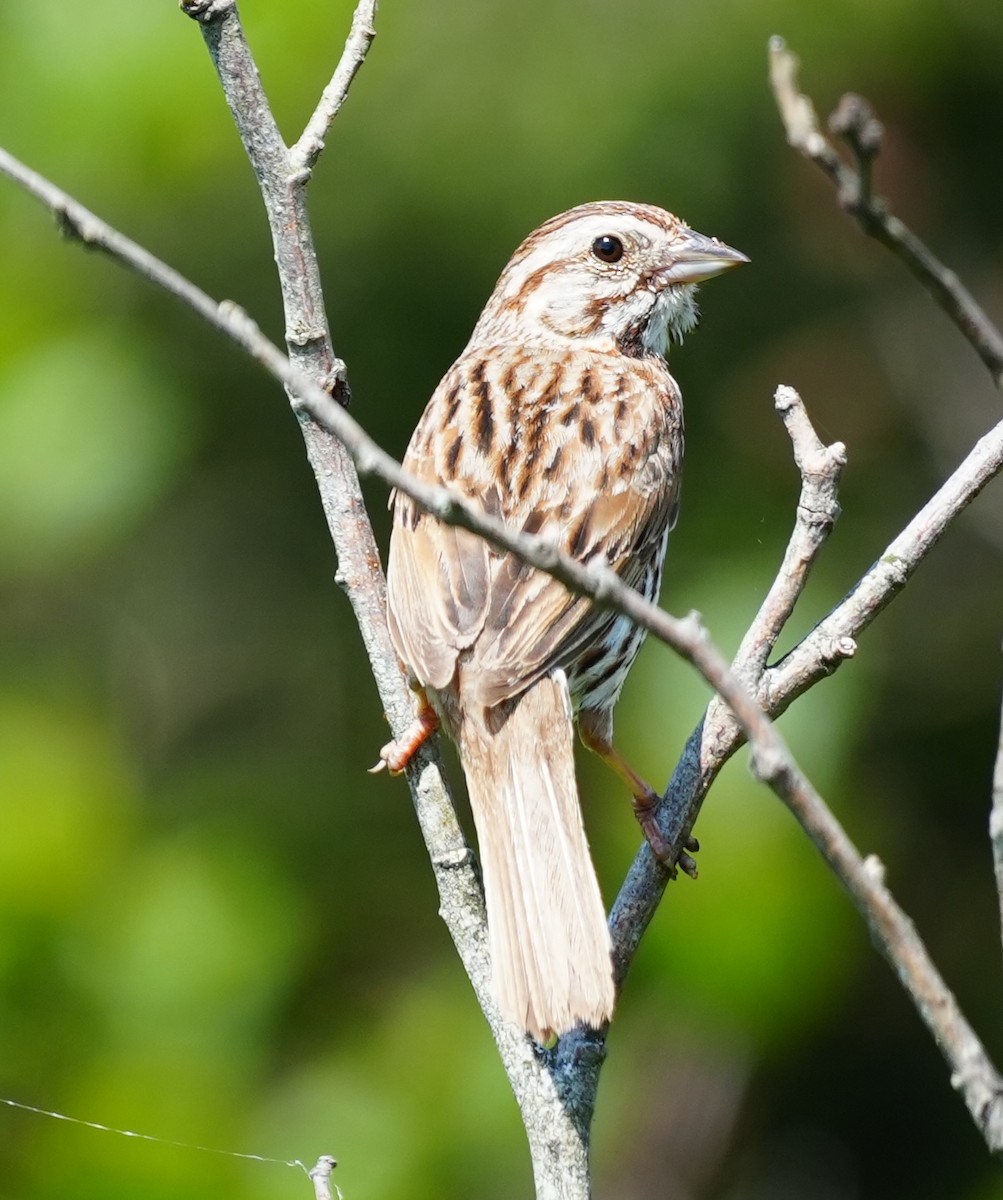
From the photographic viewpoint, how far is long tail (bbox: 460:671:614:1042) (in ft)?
8.68

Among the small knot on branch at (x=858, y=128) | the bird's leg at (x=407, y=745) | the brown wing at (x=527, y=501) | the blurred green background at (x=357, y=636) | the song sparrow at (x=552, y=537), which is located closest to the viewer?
the small knot on branch at (x=858, y=128)

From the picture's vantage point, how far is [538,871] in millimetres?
2916

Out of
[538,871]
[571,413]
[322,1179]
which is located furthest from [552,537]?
[322,1179]

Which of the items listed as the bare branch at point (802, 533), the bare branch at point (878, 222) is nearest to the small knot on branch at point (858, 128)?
the bare branch at point (878, 222)

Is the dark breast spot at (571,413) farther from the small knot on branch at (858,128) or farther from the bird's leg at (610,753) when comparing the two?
the small knot on branch at (858,128)

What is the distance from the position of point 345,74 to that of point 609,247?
1.54 meters

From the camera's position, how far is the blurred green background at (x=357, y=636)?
4.10 meters

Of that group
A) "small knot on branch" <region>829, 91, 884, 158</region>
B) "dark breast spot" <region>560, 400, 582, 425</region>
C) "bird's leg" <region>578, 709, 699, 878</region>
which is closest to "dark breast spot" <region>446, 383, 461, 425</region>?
"dark breast spot" <region>560, 400, 582, 425</region>

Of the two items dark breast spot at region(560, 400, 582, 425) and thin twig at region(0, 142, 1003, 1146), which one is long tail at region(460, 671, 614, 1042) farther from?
thin twig at region(0, 142, 1003, 1146)

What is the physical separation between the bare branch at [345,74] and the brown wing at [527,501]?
2.42ft

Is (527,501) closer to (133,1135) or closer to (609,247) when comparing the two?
(609,247)

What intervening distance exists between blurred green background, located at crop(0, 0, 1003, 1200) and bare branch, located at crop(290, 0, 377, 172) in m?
1.65

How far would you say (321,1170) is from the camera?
2.41m

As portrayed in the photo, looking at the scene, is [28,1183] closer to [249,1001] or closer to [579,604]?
[249,1001]
